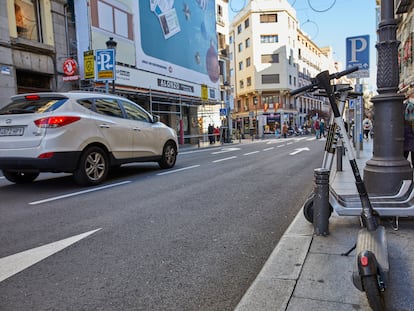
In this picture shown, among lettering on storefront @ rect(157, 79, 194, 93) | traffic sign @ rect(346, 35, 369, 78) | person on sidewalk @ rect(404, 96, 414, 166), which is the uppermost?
lettering on storefront @ rect(157, 79, 194, 93)

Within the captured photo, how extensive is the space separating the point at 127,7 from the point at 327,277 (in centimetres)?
1949

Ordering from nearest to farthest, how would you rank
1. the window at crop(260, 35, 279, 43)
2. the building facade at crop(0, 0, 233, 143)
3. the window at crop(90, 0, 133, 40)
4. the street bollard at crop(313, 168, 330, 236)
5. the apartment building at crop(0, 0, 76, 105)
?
1. the street bollard at crop(313, 168, 330, 236)
2. the apartment building at crop(0, 0, 76, 105)
3. the building facade at crop(0, 0, 233, 143)
4. the window at crop(90, 0, 133, 40)
5. the window at crop(260, 35, 279, 43)

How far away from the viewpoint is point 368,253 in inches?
77.9

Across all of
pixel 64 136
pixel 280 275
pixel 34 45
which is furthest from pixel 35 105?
pixel 34 45

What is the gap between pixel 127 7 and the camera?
18922mm

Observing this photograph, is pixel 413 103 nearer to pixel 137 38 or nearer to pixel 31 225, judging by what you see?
pixel 31 225

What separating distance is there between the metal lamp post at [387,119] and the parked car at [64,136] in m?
4.66

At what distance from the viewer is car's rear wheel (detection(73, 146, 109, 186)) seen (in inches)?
244

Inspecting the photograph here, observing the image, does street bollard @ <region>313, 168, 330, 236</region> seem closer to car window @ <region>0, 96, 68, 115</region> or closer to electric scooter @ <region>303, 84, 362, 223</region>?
electric scooter @ <region>303, 84, 362, 223</region>

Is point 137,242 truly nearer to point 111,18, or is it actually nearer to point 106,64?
point 106,64

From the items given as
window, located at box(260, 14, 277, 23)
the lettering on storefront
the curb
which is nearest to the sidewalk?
the curb

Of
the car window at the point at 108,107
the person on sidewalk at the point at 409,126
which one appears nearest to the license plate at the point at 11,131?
the car window at the point at 108,107

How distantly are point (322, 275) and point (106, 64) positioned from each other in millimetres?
13704

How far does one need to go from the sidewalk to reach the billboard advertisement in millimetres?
15686
